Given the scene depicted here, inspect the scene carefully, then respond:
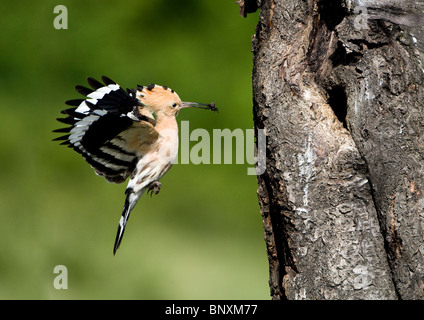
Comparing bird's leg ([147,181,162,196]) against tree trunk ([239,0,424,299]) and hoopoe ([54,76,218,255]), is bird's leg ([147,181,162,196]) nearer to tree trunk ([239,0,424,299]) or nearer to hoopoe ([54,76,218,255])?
hoopoe ([54,76,218,255])

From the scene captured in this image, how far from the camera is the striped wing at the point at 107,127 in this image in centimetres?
258

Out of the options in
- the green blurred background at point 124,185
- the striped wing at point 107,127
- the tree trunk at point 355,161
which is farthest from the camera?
the green blurred background at point 124,185

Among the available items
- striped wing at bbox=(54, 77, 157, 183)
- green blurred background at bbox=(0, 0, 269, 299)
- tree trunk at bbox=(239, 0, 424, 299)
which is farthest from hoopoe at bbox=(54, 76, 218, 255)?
green blurred background at bbox=(0, 0, 269, 299)

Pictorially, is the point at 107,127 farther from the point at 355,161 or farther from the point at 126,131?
the point at 355,161

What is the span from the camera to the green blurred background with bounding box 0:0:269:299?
4.35m

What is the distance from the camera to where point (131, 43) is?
185 inches

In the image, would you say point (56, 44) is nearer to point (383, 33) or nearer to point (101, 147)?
point (101, 147)

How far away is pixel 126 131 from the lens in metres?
2.77

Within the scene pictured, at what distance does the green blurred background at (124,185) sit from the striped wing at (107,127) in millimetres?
1473

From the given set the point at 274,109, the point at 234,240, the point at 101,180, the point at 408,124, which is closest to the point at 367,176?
the point at 408,124

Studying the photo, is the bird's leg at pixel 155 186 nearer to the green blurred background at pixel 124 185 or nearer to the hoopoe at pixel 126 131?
the hoopoe at pixel 126 131

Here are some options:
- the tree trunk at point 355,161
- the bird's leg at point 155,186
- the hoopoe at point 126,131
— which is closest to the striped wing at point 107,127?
the hoopoe at point 126,131

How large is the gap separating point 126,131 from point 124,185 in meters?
1.93
